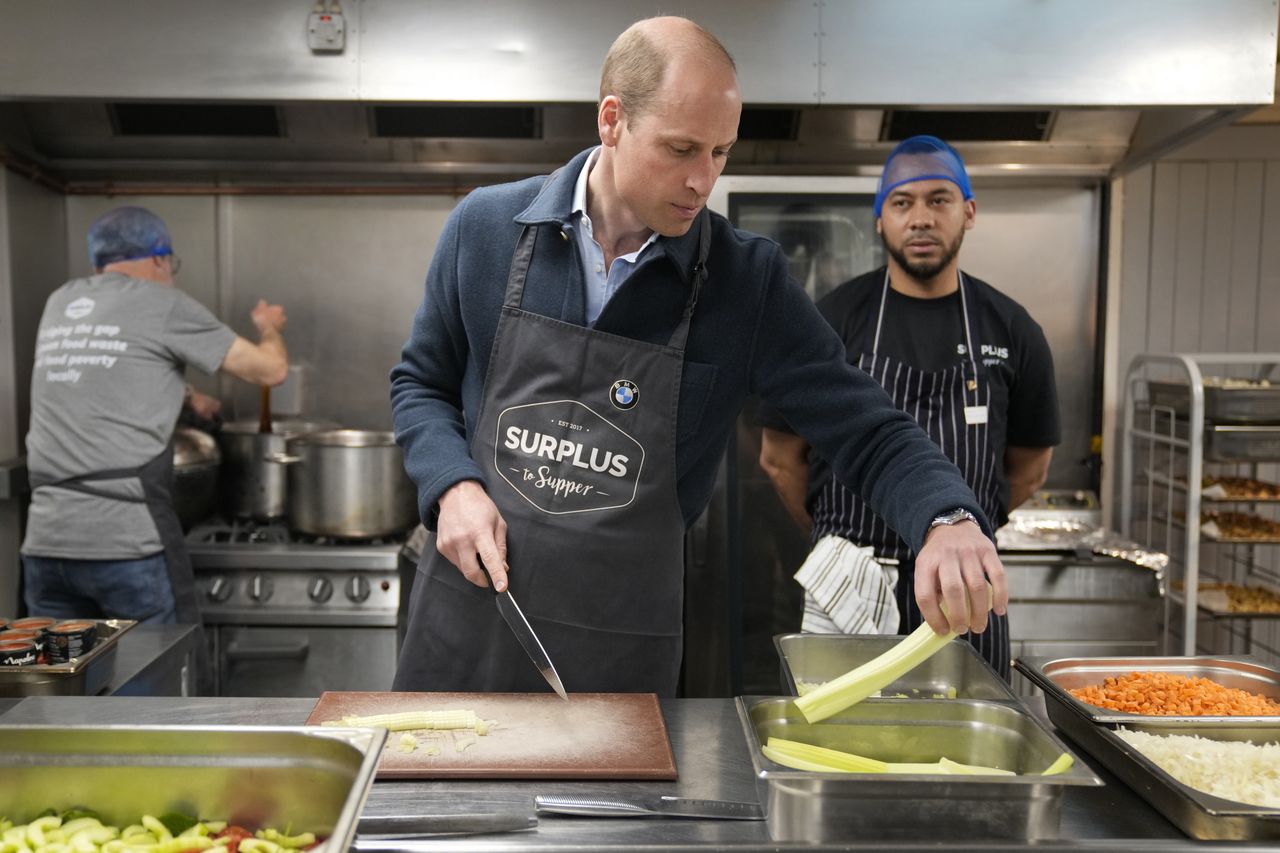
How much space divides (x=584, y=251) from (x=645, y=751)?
849 millimetres

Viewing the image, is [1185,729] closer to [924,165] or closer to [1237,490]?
[924,165]

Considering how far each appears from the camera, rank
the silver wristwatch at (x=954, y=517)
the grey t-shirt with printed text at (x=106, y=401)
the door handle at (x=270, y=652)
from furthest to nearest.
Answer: the door handle at (x=270, y=652), the grey t-shirt with printed text at (x=106, y=401), the silver wristwatch at (x=954, y=517)

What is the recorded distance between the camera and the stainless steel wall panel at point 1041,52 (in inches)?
133

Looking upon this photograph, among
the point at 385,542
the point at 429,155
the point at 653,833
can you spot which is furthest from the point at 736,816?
the point at 429,155

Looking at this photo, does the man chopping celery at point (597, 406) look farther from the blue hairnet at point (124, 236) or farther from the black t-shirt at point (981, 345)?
the blue hairnet at point (124, 236)

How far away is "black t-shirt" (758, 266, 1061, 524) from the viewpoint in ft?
8.48

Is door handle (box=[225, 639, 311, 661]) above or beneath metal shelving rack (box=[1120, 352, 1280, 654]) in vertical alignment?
beneath

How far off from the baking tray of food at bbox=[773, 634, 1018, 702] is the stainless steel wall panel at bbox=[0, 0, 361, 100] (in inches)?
98.1

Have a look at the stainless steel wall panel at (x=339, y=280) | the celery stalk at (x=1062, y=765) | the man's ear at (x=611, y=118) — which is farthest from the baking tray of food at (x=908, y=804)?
the stainless steel wall panel at (x=339, y=280)

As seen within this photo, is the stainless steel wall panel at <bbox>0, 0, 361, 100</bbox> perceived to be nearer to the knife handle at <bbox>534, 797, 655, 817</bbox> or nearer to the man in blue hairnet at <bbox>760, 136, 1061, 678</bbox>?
the man in blue hairnet at <bbox>760, 136, 1061, 678</bbox>

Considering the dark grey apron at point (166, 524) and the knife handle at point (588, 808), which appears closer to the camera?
the knife handle at point (588, 808)

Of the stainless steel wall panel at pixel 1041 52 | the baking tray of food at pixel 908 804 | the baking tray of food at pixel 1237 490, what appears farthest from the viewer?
the baking tray of food at pixel 1237 490

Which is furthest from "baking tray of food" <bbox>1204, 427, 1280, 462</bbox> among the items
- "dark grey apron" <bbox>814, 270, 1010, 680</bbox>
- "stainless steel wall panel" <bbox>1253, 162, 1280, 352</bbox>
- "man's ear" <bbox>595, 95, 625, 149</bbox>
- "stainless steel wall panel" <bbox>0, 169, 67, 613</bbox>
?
"stainless steel wall panel" <bbox>0, 169, 67, 613</bbox>

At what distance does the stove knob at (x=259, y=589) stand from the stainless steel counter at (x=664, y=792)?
172cm
